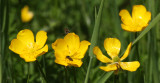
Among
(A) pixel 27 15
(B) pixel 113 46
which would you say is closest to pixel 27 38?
(B) pixel 113 46

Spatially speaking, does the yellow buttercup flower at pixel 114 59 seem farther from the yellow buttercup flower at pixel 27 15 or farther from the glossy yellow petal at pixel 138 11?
the yellow buttercup flower at pixel 27 15

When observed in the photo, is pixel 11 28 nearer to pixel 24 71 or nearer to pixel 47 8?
pixel 24 71

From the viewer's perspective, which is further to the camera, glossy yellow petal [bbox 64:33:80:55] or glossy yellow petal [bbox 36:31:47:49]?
glossy yellow petal [bbox 36:31:47:49]

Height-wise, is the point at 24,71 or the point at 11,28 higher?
the point at 11,28

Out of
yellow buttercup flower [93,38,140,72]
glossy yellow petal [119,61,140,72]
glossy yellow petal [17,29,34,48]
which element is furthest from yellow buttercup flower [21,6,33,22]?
glossy yellow petal [119,61,140,72]

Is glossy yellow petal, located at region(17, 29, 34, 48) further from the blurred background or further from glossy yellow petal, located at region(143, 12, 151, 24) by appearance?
glossy yellow petal, located at region(143, 12, 151, 24)

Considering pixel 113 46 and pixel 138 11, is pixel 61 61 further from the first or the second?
pixel 138 11

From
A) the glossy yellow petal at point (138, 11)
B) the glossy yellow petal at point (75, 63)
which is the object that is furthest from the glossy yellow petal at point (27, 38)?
the glossy yellow petal at point (138, 11)

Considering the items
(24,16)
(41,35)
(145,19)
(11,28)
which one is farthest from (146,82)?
(24,16)
